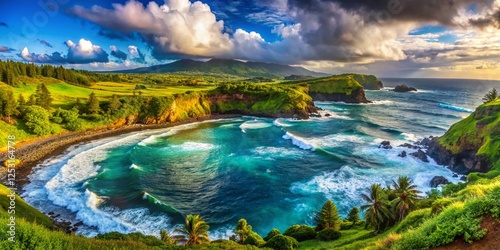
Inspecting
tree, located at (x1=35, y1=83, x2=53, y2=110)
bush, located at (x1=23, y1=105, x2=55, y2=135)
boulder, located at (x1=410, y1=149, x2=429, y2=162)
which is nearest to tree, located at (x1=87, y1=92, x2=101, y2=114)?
tree, located at (x1=35, y1=83, x2=53, y2=110)

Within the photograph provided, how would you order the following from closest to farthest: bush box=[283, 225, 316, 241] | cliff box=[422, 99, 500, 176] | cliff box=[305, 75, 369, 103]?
1. bush box=[283, 225, 316, 241]
2. cliff box=[422, 99, 500, 176]
3. cliff box=[305, 75, 369, 103]

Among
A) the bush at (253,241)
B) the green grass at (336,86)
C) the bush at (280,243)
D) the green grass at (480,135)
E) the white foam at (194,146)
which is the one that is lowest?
the bush at (253,241)

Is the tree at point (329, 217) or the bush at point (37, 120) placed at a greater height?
the bush at point (37, 120)

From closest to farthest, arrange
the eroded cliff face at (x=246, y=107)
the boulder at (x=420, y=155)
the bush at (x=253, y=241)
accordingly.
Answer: the bush at (x=253, y=241), the boulder at (x=420, y=155), the eroded cliff face at (x=246, y=107)

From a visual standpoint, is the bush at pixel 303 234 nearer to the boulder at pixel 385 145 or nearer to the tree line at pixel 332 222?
the tree line at pixel 332 222

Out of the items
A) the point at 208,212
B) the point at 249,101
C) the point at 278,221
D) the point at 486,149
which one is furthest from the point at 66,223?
the point at 249,101

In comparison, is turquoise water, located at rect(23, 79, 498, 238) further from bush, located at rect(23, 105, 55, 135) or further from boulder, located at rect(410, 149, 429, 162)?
bush, located at rect(23, 105, 55, 135)

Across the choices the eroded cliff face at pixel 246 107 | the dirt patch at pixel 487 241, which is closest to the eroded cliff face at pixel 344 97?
the eroded cliff face at pixel 246 107
